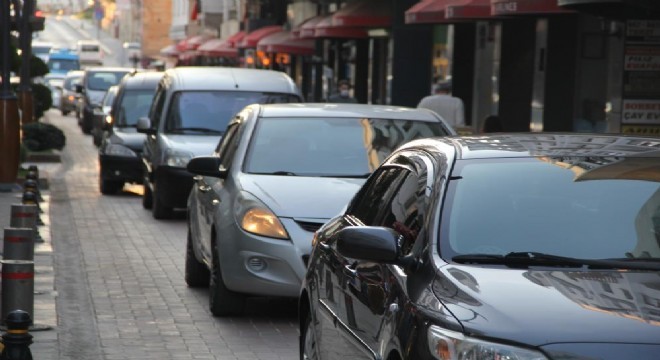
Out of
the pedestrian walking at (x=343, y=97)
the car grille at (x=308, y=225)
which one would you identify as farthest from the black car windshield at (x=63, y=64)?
the car grille at (x=308, y=225)

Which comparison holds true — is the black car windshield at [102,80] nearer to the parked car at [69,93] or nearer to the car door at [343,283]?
the parked car at [69,93]

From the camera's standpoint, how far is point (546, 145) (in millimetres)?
6574

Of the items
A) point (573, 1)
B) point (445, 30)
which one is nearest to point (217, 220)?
point (573, 1)

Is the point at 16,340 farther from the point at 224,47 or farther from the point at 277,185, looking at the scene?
the point at 224,47

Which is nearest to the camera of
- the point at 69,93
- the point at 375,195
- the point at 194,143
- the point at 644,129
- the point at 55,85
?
the point at 375,195

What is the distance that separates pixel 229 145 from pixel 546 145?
598 cm

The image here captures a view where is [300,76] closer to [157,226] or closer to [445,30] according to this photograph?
[445,30]

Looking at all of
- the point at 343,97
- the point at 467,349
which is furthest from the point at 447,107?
the point at 467,349

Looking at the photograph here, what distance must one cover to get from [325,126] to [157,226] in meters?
6.89

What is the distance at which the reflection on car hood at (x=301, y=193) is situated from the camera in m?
10.5

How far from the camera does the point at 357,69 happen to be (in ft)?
134

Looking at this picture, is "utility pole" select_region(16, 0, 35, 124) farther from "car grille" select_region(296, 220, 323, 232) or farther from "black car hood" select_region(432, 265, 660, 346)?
"black car hood" select_region(432, 265, 660, 346)

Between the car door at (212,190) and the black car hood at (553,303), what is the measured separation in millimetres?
5792

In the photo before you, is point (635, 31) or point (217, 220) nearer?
point (217, 220)
